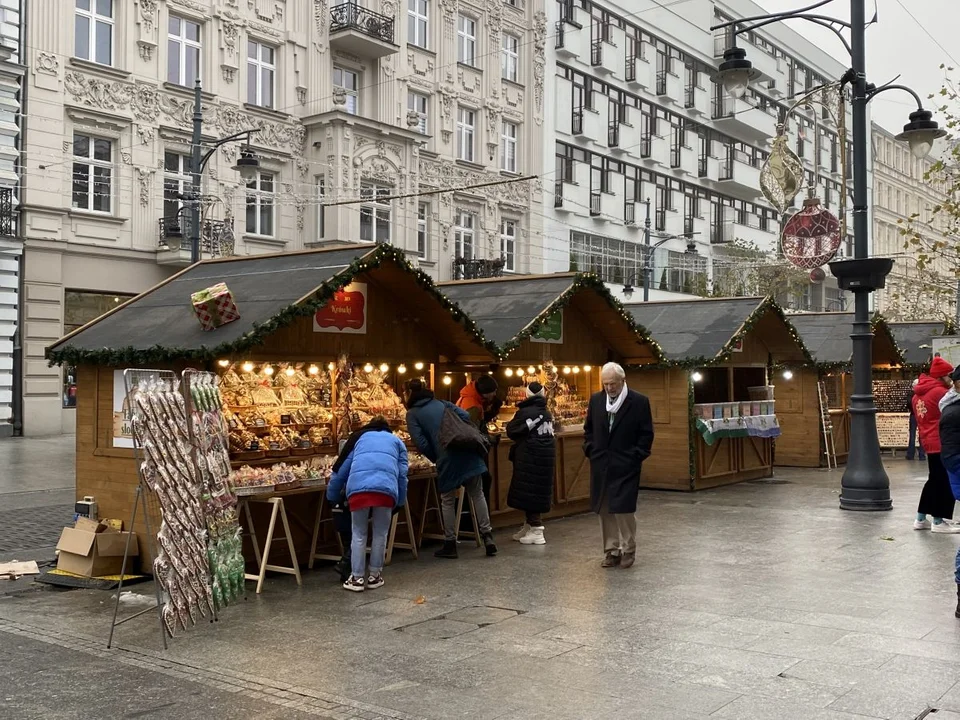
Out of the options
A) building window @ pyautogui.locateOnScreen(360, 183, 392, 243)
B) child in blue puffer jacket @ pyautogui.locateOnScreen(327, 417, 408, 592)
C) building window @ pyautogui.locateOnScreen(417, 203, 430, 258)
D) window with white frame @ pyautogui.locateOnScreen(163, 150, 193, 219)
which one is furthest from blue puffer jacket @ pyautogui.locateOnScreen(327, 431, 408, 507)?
building window @ pyautogui.locateOnScreen(417, 203, 430, 258)

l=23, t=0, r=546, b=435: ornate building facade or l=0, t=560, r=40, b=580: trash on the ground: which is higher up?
l=23, t=0, r=546, b=435: ornate building facade

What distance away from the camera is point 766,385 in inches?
722

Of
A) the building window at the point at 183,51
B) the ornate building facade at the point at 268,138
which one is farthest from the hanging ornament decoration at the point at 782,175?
the building window at the point at 183,51

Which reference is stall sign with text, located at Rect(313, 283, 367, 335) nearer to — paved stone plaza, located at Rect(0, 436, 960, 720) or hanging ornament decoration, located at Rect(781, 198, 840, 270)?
paved stone plaza, located at Rect(0, 436, 960, 720)

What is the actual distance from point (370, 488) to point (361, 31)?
24.9m

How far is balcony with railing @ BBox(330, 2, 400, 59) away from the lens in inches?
1215

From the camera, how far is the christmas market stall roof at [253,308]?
29.4 feet

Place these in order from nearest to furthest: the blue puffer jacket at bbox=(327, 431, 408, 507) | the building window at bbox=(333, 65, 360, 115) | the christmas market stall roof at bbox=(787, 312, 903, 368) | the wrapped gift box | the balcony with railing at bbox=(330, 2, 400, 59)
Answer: the blue puffer jacket at bbox=(327, 431, 408, 507) → the wrapped gift box → the christmas market stall roof at bbox=(787, 312, 903, 368) → the balcony with railing at bbox=(330, 2, 400, 59) → the building window at bbox=(333, 65, 360, 115)

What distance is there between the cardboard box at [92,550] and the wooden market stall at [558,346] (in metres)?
4.37

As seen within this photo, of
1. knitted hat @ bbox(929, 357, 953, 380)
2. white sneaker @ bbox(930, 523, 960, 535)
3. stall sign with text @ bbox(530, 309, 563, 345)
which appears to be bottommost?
white sneaker @ bbox(930, 523, 960, 535)

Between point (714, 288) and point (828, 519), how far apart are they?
34.5 meters

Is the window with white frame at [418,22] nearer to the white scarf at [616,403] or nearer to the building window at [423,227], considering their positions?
the building window at [423,227]

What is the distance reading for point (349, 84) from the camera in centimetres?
3234

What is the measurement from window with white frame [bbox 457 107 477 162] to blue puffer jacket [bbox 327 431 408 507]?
27.7 metres
